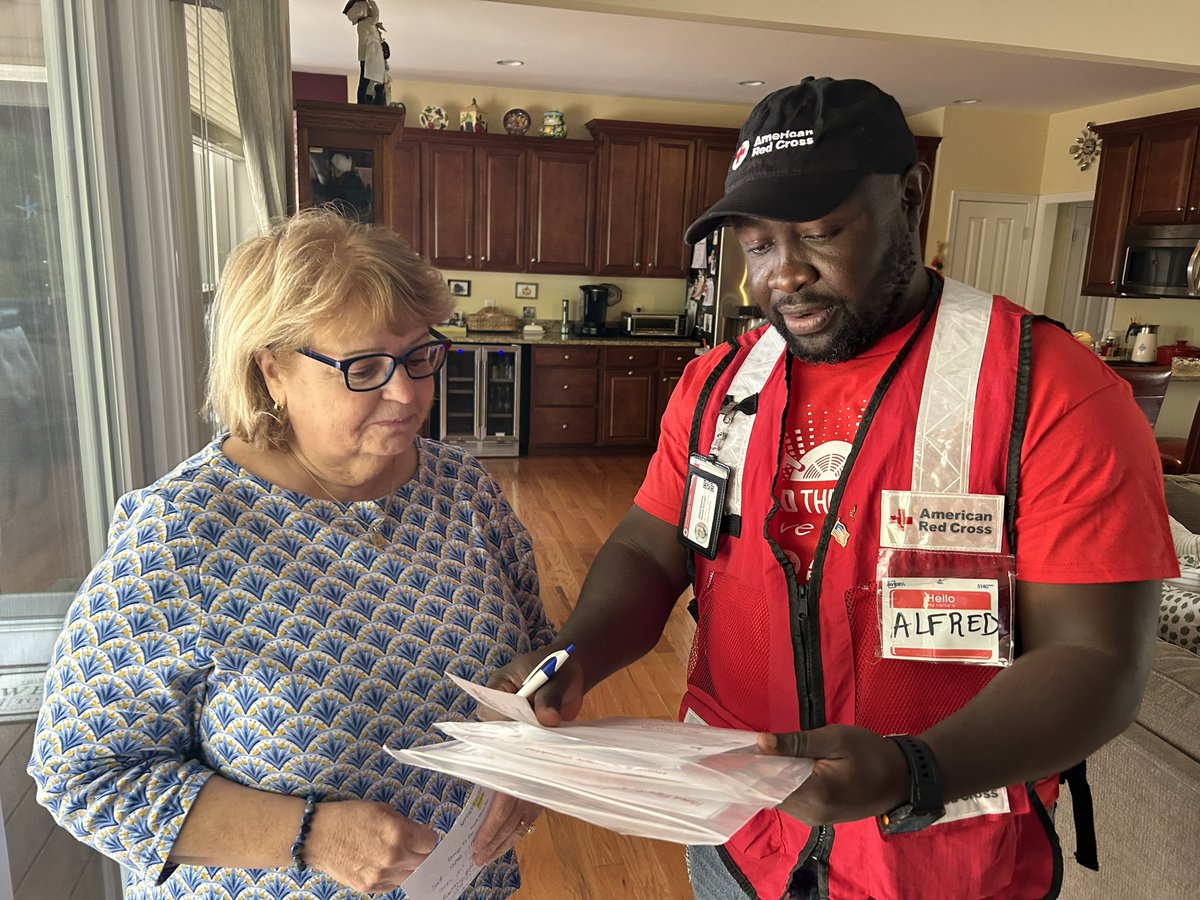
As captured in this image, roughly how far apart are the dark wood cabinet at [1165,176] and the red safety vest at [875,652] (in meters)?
6.24

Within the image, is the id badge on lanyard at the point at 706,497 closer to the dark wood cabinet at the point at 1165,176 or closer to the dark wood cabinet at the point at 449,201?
the dark wood cabinet at the point at 449,201

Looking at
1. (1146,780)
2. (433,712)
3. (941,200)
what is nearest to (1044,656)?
(433,712)

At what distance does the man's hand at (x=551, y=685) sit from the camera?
973 millimetres

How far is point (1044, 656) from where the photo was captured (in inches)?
35.5

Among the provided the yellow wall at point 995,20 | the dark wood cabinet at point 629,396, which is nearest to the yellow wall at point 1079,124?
the yellow wall at point 995,20

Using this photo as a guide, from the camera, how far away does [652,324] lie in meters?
Answer: 7.55

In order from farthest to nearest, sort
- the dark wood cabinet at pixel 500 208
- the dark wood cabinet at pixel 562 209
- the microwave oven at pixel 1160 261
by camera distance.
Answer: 1. the dark wood cabinet at pixel 562 209
2. the dark wood cabinet at pixel 500 208
3. the microwave oven at pixel 1160 261

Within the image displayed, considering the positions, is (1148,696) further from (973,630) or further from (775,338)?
(775,338)

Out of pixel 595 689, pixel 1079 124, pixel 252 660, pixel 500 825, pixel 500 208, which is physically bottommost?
pixel 595 689

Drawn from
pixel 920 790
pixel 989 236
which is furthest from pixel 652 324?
pixel 920 790

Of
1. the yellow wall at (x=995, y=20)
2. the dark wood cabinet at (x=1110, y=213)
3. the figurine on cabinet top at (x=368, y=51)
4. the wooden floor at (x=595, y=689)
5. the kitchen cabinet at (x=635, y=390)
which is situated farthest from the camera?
the kitchen cabinet at (x=635, y=390)

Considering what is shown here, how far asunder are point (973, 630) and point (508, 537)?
26.6 inches

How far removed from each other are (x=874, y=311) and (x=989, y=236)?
25.2 ft

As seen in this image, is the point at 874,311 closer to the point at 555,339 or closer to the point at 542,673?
the point at 542,673
